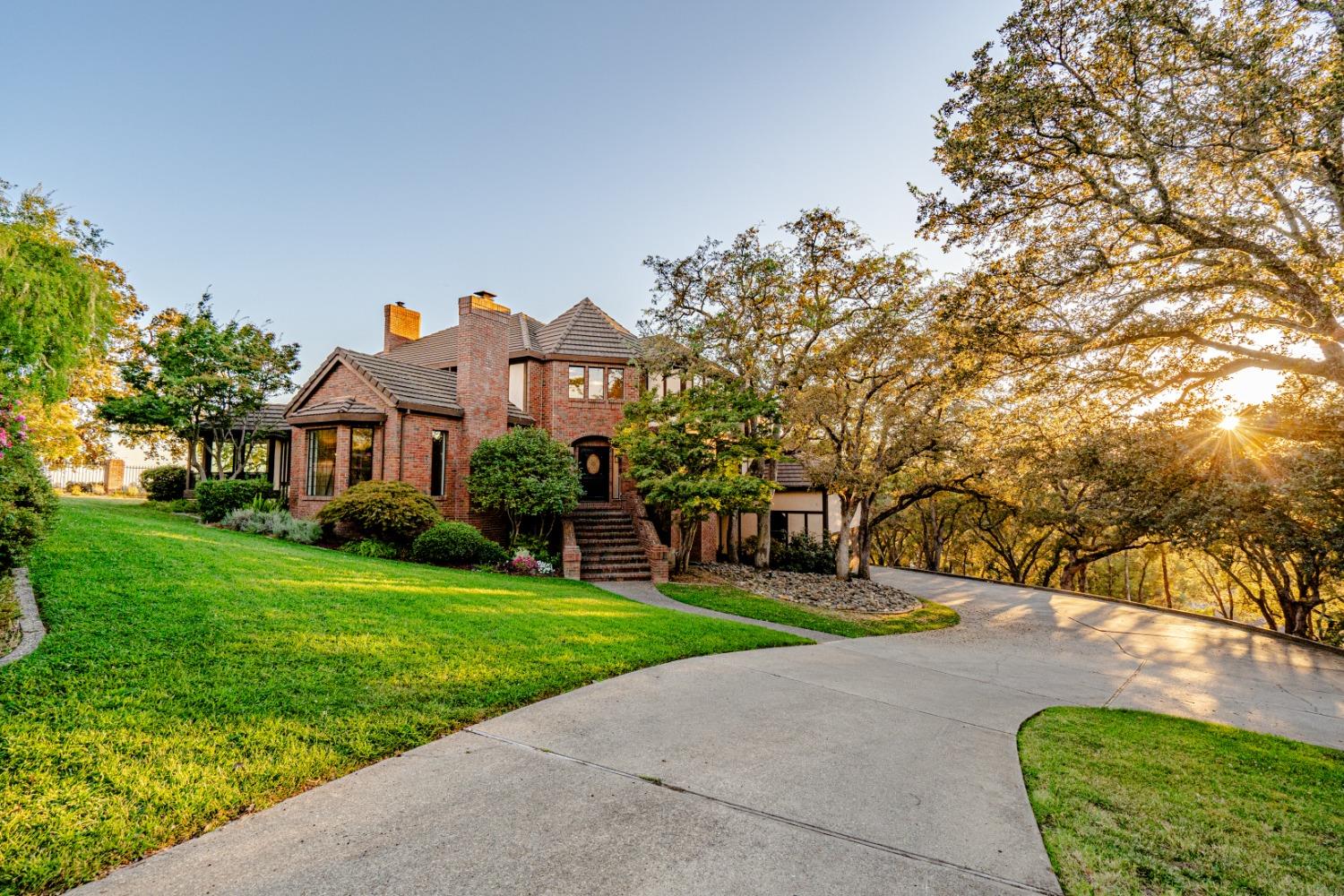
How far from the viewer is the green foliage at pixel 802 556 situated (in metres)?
20.1

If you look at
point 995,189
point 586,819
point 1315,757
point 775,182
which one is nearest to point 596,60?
point 775,182

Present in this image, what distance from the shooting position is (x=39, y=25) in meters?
9.33

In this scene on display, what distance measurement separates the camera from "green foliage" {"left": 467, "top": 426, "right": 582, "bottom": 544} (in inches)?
621

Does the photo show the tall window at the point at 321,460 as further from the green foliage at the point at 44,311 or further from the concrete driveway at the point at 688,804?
the concrete driveway at the point at 688,804

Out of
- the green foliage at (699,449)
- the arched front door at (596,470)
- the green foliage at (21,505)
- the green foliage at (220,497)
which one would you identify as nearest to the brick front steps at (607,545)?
the arched front door at (596,470)

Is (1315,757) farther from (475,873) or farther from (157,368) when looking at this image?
(157,368)

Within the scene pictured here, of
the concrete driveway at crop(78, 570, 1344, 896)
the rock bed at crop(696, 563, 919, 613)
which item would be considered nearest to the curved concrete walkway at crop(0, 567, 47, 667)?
the concrete driveway at crop(78, 570, 1344, 896)

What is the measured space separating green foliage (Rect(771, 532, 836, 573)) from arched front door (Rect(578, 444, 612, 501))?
6.06 meters

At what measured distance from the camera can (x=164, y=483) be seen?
22.2 metres

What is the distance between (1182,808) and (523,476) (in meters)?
14.0

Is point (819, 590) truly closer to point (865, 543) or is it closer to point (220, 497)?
point (865, 543)

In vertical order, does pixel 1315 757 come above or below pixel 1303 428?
below

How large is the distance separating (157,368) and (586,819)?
2569 centimetres

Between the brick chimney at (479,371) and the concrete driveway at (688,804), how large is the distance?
1216 cm
